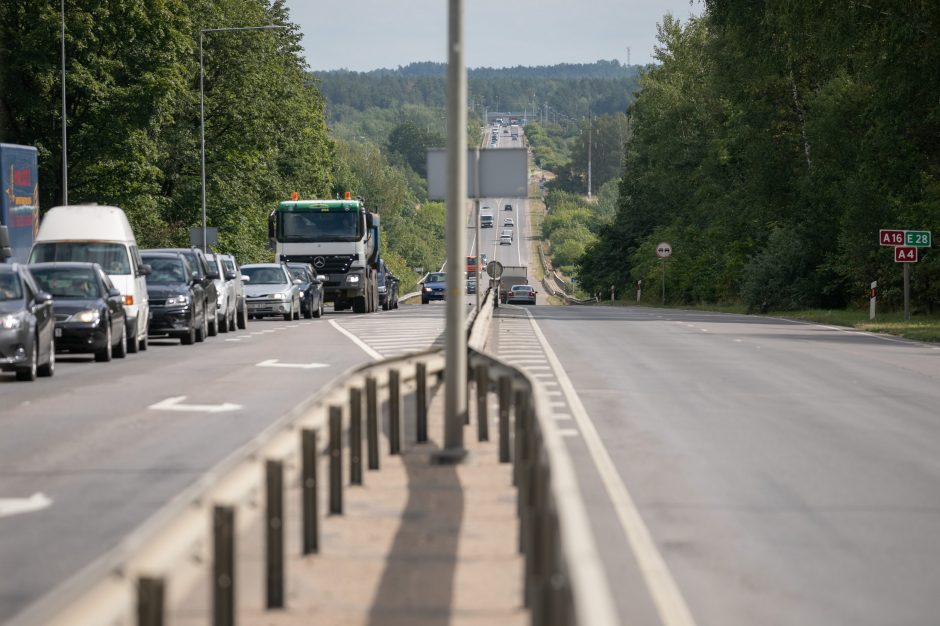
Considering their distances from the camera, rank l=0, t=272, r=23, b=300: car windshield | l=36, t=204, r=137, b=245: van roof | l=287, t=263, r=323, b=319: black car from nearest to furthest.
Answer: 1. l=0, t=272, r=23, b=300: car windshield
2. l=36, t=204, r=137, b=245: van roof
3. l=287, t=263, r=323, b=319: black car

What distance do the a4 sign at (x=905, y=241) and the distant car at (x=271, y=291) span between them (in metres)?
15.7

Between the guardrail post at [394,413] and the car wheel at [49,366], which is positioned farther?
the car wheel at [49,366]

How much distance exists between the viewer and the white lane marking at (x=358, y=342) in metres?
29.0

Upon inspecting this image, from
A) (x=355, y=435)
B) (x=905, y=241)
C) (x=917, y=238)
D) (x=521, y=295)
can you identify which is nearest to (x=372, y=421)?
(x=355, y=435)

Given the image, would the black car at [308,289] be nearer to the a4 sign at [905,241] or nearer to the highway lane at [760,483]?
the a4 sign at [905,241]

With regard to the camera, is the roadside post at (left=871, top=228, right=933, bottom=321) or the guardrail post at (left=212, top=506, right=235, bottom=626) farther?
the roadside post at (left=871, top=228, right=933, bottom=321)

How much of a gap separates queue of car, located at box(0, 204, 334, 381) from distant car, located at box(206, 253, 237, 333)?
3cm

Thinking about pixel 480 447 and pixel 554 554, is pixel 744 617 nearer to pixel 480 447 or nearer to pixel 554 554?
pixel 554 554

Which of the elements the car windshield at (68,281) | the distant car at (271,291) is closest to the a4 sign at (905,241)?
the distant car at (271,291)

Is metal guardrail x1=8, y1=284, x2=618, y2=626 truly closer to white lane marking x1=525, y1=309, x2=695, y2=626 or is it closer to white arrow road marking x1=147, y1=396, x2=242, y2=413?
white lane marking x1=525, y1=309, x2=695, y2=626

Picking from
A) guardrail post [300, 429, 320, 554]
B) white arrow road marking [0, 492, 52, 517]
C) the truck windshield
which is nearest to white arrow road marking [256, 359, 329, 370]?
white arrow road marking [0, 492, 52, 517]

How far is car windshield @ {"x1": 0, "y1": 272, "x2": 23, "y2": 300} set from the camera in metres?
23.7

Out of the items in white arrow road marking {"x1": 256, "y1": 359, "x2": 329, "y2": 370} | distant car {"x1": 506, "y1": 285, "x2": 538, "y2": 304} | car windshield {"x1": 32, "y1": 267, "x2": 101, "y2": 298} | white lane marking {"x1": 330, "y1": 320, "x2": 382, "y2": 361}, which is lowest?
distant car {"x1": 506, "y1": 285, "x2": 538, "y2": 304}

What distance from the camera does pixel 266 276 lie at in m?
48.7
